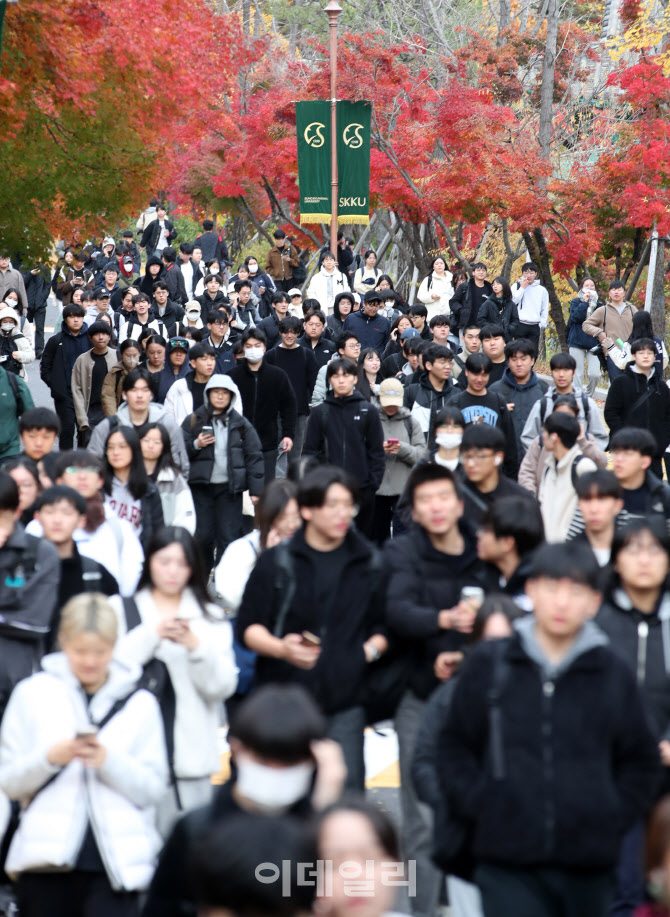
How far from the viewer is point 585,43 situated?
2786cm

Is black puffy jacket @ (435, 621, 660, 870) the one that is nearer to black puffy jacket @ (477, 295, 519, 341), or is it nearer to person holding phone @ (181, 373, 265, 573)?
person holding phone @ (181, 373, 265, 573)

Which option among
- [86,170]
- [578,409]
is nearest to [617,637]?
[578,409]

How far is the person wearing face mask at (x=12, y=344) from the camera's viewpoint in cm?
1256

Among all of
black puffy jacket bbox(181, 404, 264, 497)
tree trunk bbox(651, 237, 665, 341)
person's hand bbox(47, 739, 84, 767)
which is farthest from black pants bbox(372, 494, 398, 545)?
tree trunk bbox(651, 237, 665, 341)

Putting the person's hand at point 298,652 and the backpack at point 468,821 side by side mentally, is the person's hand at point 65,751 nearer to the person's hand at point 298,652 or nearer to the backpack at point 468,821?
the person's hand at point 298,652

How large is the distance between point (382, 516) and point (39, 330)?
16.9 meters

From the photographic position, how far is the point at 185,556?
4.95 m

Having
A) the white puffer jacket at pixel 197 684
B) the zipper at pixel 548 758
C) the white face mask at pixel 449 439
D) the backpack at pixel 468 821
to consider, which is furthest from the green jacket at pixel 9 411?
the zipper at pixel 548 758

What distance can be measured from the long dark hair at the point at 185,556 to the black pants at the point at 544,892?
5.65 ft

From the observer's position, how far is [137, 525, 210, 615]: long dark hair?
196 inches

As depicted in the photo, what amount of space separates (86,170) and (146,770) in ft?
35.6

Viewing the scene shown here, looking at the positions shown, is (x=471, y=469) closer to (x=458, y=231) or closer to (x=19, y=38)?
(x=19, y=38)

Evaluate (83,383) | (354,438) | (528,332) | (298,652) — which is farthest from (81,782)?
(528,332)
